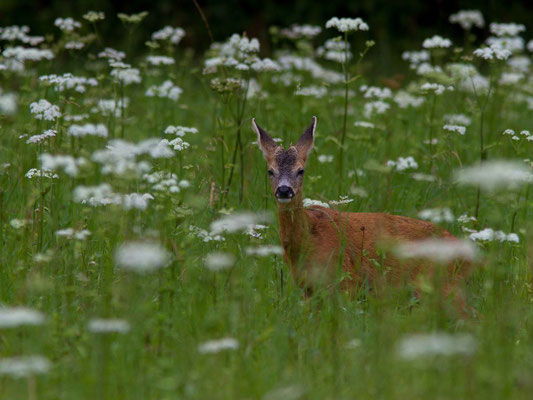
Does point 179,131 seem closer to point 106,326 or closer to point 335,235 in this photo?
point 335,235

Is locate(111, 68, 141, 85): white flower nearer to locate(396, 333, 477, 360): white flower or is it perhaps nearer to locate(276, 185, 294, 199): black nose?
locate(276, 185, 294, 199): black nose

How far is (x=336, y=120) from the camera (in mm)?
8289

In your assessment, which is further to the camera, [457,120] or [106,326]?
[457,120]

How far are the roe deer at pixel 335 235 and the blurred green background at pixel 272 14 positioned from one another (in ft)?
28.8

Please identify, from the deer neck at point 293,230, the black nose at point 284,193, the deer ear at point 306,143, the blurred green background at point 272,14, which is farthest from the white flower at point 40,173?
the blurred green background at point 272,14

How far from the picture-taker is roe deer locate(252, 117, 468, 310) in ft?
16.6

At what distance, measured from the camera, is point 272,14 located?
1428 cm

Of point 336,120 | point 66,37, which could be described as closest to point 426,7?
point 336,120

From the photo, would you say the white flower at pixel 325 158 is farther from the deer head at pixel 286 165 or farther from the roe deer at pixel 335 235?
the roe deer at pixel 335 235

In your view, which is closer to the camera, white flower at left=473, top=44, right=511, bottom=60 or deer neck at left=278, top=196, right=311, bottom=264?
deer neck at left=278, top=196, right=311, bottom=264

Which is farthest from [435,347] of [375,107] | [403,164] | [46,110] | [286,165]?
[375,107]

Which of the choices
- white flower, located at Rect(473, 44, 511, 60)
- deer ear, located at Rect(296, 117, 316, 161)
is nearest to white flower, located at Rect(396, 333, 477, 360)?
deer ear, located at Rect(296, 117, 316, 161)

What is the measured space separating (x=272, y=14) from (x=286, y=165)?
9.53 metres

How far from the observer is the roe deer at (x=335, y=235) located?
16.6 feet
